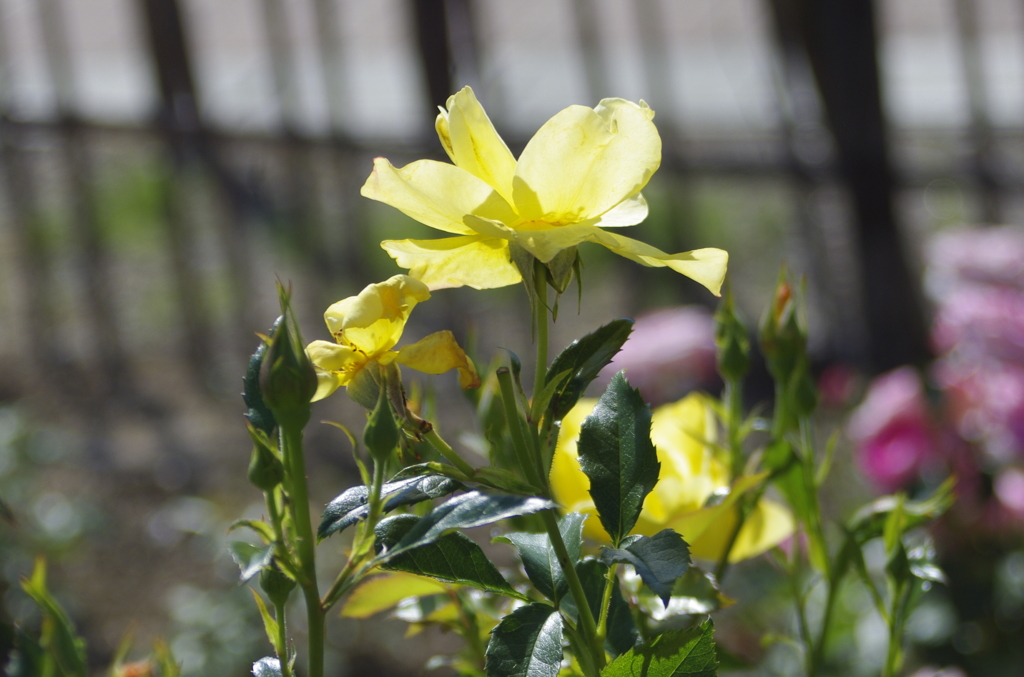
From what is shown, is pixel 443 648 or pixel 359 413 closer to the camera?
pixel 443 648

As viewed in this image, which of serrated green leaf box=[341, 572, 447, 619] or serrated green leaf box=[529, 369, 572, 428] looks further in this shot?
serrated green leaf box=[341, 572, 447, 619]

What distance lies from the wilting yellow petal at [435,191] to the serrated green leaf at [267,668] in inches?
7.4

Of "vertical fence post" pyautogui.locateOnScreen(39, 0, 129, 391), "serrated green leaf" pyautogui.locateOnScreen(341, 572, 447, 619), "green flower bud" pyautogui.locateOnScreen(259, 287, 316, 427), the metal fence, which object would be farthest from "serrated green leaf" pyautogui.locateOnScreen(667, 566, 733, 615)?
"vertical fence post" pyautogui.locateOnScreen(39, 0, 129, 391)

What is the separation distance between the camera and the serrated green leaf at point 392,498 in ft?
1.12

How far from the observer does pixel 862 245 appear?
7.53ft

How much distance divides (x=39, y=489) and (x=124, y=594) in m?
0.49

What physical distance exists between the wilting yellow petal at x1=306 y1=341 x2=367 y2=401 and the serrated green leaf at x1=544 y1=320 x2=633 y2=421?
3.1 inches

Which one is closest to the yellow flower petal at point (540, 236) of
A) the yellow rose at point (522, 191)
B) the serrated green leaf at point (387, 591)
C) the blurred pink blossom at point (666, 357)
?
the yellow rose at point (522, 191)

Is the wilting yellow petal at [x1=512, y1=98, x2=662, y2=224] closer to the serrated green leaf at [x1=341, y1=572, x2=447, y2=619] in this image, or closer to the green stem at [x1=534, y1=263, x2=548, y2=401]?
the green stem at [x1=534, y1=263, x2=548, y2=401]

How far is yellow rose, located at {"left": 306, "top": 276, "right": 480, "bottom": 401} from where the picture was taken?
36 cm

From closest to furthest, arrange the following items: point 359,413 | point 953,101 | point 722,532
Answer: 1. point 722,532
2. point 359,413
3. point 953,101

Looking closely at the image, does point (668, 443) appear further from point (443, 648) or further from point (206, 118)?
point (206, 118)

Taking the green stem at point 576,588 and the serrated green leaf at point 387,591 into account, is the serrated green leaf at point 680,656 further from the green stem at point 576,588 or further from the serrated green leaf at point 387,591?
the serrated green leaf at point 387,591

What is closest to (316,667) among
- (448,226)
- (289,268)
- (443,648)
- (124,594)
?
(448,226)
